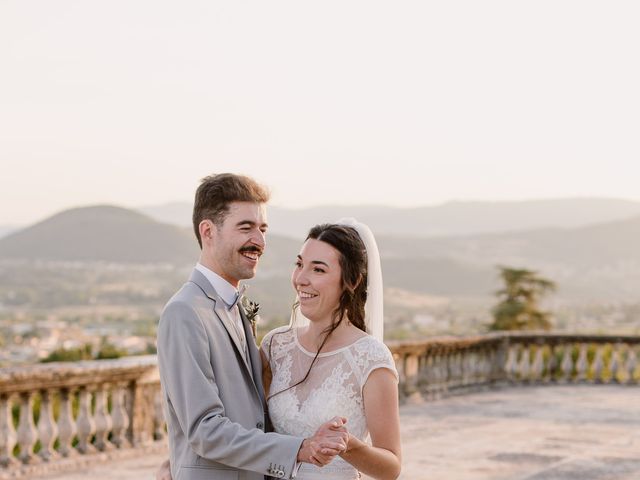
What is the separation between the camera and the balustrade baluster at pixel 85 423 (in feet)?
25.3

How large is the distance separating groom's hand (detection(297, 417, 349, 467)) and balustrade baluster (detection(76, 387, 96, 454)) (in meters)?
5.03

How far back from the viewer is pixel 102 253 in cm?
9450

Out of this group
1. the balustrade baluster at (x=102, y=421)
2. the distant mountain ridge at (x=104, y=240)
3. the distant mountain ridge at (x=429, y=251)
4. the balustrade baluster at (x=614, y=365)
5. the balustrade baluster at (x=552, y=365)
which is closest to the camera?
the balustrade baluster at (x=102, y=421)

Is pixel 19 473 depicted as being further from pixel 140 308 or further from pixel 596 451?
pixel 140 308

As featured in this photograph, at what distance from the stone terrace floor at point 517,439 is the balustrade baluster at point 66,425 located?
0.25 metres

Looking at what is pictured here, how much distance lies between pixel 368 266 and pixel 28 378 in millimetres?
4087

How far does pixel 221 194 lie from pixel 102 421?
512 cm

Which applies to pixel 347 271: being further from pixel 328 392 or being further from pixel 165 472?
pixel 165 472

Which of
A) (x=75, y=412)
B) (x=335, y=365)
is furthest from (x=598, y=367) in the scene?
(x=335, y=365)

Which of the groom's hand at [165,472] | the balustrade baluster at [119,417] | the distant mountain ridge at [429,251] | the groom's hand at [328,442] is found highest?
the groom's hand at [328,442]

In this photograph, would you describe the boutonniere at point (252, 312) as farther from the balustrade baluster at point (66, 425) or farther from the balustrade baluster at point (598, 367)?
the balustrade baluster at point (598, 367)

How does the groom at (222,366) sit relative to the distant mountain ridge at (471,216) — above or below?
above

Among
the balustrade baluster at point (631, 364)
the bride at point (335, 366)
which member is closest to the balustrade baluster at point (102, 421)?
the bride at point (335, 366)

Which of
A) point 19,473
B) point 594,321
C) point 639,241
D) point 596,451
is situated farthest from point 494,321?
point 639,241
